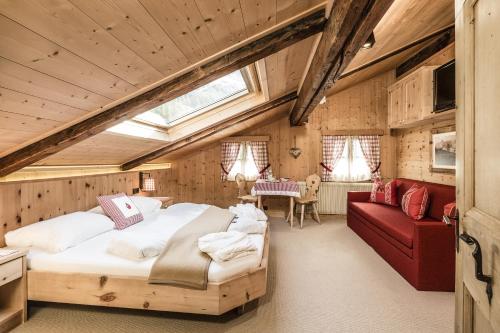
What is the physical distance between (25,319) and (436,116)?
4.85 metres

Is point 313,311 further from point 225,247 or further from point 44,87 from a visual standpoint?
point 44,87

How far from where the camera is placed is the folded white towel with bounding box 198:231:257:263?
1.99m

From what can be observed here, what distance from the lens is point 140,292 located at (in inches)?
76.0

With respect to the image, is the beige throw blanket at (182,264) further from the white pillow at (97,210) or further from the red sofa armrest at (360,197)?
the red sofa armrest at (360,197)

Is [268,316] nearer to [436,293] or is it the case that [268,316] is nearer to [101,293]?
[101,293]

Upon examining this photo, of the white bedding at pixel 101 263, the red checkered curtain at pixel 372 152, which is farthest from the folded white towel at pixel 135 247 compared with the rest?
the red checkered curtain at pixel 372 152

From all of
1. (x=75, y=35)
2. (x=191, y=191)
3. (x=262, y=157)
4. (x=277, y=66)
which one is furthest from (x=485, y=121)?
(x=191, y=191)

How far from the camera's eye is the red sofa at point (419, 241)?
2471mm

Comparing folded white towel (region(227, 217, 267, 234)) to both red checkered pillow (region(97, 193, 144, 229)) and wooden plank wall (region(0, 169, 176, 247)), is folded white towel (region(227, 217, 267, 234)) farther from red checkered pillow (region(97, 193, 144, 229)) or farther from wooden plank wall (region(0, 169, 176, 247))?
wooden plank wall (region(0, 169, 176, 247))

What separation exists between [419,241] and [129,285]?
2.52 m

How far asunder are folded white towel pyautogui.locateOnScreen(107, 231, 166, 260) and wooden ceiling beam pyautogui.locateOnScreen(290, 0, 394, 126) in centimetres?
202

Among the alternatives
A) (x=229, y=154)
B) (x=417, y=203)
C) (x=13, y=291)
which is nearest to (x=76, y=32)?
(x=13, y=291)

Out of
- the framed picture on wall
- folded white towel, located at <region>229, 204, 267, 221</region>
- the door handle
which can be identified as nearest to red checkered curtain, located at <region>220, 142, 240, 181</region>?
folded white towel, located at <region>229, 204, 267, 221</region>

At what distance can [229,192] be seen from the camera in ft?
19.9
